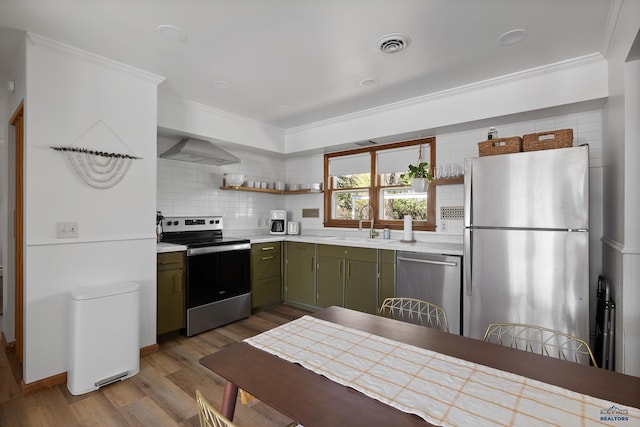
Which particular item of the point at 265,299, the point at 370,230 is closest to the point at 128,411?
the point at 265,299

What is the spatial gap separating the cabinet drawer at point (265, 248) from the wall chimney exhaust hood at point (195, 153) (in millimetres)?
1087

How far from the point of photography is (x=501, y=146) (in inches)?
Result: 104

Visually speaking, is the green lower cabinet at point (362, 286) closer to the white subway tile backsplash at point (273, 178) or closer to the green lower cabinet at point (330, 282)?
the green lower cabinet at point (330, 282)

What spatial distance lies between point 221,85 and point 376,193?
7.54 ft

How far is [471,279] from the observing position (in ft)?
8.75

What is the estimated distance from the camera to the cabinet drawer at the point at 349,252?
3504mm

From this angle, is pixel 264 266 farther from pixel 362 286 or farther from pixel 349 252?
pixel 362 286

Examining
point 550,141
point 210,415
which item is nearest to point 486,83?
point 550,141

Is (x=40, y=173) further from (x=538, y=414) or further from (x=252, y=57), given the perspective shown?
(x=538, y=414)

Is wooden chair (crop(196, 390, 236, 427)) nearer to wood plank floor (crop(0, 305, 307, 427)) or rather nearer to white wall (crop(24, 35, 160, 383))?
→ wood plank floor (crop(0, 305, 307, 427))

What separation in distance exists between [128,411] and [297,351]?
1584 mm

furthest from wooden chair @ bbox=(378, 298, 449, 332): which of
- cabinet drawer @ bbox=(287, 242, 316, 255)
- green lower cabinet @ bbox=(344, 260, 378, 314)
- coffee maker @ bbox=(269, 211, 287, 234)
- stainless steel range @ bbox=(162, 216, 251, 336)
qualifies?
coffee maker @ bbox=(269, 211, 287, 234)

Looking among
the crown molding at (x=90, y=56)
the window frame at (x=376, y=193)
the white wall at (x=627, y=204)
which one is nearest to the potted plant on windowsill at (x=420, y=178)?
the window frame at (x=376, y=193)

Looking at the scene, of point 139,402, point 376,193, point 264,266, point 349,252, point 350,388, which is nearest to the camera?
point 350,388
